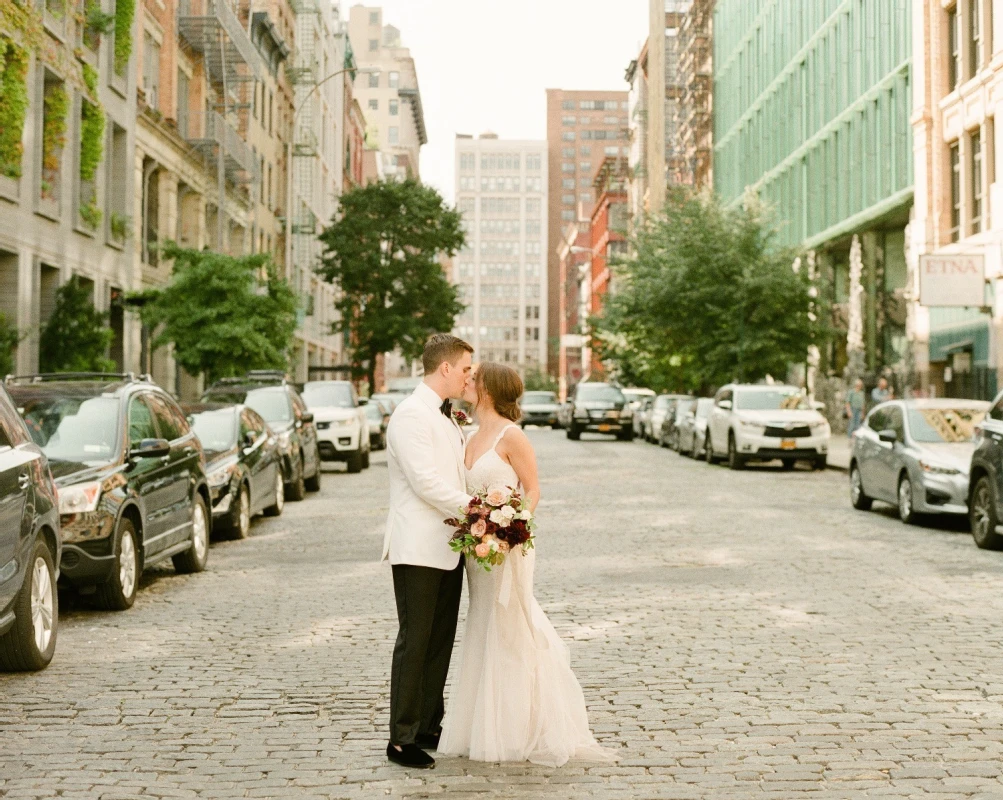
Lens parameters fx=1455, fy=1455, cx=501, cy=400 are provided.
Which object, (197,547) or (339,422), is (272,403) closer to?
(339,422)

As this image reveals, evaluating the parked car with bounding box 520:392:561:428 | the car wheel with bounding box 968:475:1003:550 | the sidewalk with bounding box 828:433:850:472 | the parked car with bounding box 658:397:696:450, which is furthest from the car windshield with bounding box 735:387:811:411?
the parked car with bounding box 520:392:561:428

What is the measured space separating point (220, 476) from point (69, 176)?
15.8 metres

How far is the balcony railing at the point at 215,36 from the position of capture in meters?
38.3

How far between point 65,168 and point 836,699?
79.8ft

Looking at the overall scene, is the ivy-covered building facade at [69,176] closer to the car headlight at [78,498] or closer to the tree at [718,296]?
the car headlight at [78,498]

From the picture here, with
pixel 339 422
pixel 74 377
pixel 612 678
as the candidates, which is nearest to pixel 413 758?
pixel 612 678

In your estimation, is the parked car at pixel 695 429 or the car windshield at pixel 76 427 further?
the parked car at pixel 695 429

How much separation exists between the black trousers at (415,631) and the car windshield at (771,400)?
23.9 m

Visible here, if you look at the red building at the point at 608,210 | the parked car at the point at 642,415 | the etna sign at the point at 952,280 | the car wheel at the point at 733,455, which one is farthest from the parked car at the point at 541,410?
the red building at the point at 608,210

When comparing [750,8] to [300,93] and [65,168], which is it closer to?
[300,93]

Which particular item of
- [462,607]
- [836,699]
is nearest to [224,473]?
[462,607]

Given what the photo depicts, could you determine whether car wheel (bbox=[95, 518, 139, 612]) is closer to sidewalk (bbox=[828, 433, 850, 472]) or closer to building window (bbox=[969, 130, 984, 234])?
sidewalk (bbox=[828, 433, 850, 472])

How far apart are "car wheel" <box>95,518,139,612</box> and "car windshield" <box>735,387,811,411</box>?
66.8ft

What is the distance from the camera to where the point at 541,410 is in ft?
212
